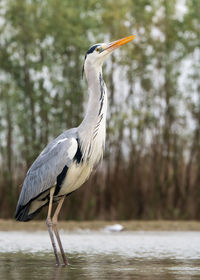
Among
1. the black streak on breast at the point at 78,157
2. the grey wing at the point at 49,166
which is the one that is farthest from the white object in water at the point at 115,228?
the black streak on breast at the point at 78,157

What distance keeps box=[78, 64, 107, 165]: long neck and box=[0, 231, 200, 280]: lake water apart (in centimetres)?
110

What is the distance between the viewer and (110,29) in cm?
1381

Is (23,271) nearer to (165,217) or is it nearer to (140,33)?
(165,217)

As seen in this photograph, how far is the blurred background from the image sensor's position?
12.6m

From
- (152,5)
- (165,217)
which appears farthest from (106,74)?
(165,217)

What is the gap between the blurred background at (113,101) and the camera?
12641 mm

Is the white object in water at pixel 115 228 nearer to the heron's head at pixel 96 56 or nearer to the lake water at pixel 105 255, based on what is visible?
the lake water at pixel 105 255

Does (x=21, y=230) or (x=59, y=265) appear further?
(x=21, y=230)

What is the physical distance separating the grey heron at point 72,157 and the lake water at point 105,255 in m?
0.51

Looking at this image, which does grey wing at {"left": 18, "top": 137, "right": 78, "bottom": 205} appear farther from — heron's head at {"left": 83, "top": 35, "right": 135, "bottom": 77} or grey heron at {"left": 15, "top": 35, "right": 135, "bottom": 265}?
heron's head at {"left": 83, "top": 35, "right": 135, "bottom": 77}

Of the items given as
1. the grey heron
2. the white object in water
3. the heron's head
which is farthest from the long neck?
the white object in water

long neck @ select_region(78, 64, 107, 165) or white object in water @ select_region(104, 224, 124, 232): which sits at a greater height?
long neck @ select_region(78, 64, 107, 165)

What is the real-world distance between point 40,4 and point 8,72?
1.56 m

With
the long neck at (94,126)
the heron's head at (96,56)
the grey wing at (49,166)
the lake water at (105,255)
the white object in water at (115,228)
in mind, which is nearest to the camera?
the lake water at (105,255)
